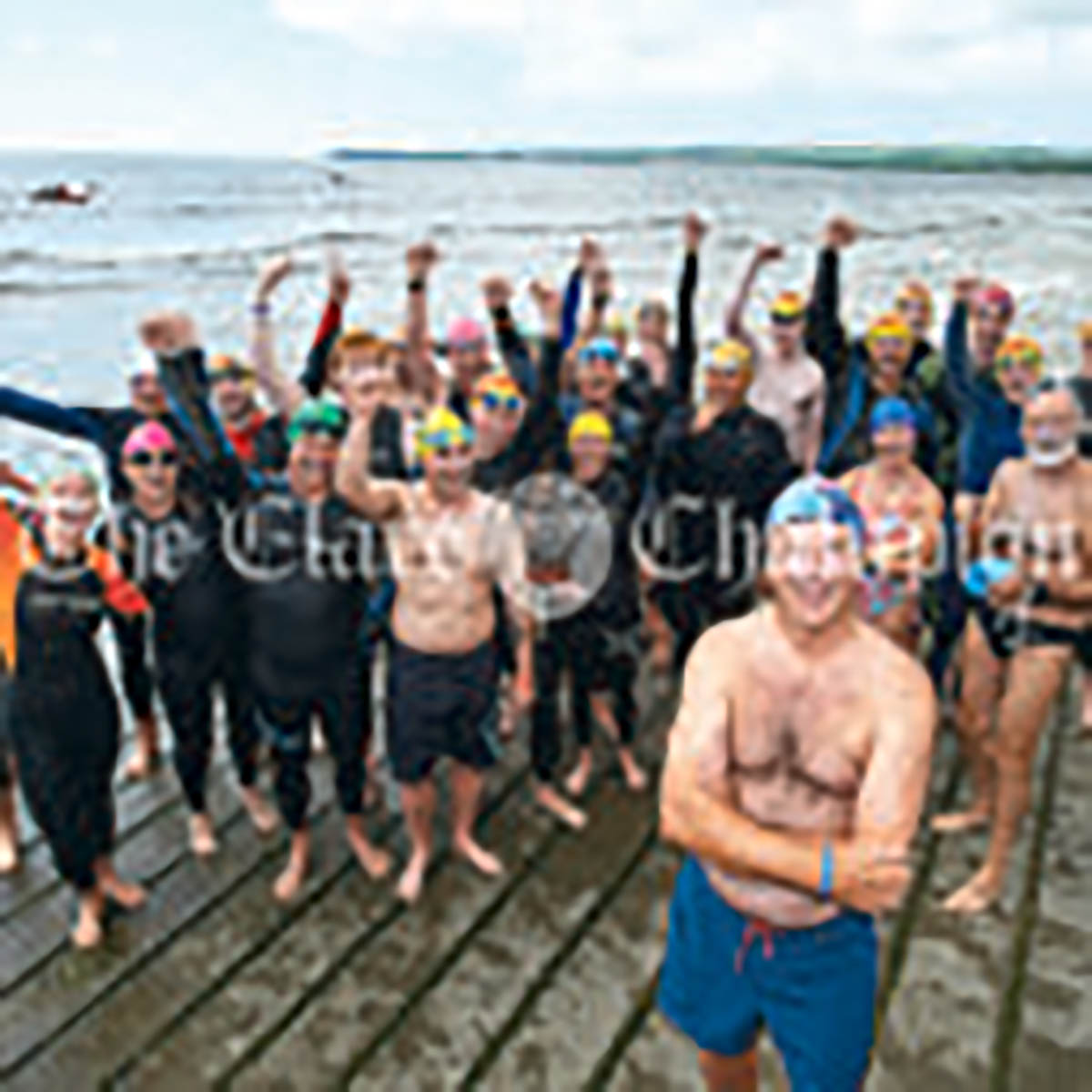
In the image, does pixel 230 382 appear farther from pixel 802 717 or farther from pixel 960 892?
pixel 960 892

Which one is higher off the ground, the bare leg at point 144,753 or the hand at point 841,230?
the hand at point 841,230

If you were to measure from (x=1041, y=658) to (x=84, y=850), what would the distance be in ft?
12.8

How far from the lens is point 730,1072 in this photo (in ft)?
10.2

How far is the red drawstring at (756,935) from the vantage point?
2.64 metres

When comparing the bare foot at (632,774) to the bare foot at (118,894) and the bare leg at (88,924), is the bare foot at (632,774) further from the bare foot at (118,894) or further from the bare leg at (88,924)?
the bare leg at (88,924)

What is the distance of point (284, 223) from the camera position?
73.9 m

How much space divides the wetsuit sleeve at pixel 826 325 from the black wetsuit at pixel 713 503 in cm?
86

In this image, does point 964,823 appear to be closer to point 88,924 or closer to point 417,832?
point 417,832

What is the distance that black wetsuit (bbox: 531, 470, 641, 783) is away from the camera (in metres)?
5.11

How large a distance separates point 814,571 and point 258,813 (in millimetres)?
3713

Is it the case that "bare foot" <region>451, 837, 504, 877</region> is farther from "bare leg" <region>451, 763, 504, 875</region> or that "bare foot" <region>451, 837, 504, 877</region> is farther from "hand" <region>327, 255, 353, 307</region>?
"hand" <region>327, 255, 353, 307</region>

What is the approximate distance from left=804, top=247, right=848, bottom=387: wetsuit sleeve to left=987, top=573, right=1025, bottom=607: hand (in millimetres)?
2357

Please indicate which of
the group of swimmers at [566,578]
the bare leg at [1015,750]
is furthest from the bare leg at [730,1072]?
the bare leg at [1015,750]

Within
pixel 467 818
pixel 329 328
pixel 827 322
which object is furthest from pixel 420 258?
pixel 467 818
